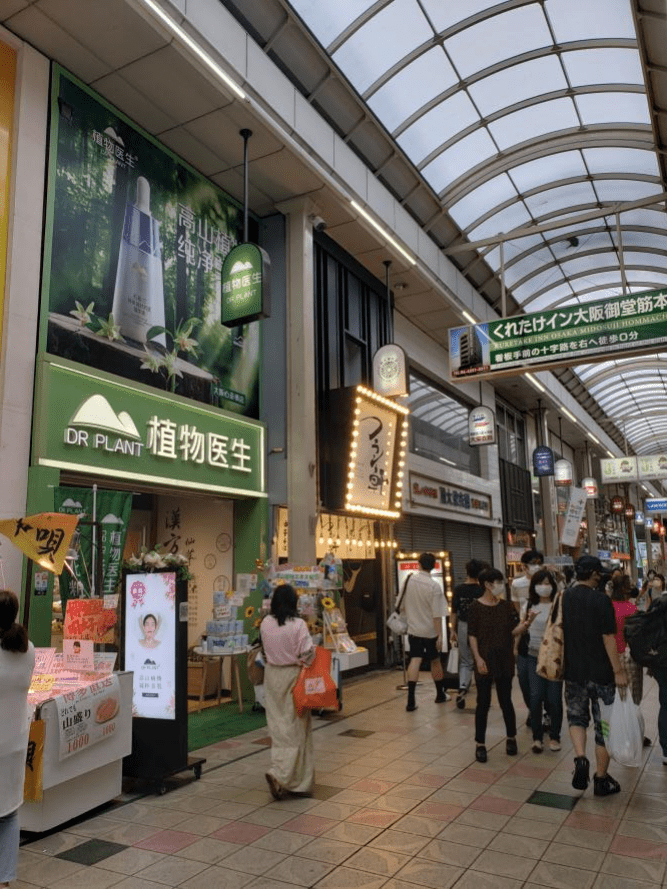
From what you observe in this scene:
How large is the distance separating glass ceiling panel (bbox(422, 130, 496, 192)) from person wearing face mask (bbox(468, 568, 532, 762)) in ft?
26.7

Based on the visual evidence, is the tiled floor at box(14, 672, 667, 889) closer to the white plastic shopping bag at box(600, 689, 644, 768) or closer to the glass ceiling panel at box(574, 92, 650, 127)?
the white plastic shopping bag at box(600, 689, 644, 768)

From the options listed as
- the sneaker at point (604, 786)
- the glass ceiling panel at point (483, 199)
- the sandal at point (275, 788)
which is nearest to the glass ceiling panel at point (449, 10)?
the glass ceiling panel at point (483, 199)

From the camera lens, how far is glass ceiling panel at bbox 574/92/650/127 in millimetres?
10266

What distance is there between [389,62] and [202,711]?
892 centimetres

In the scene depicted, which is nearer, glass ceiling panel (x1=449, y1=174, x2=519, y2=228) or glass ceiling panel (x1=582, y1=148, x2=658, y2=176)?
glass ceiling panel (x1=582, y1=148, x2=658, y2=176)

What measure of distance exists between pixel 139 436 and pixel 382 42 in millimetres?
6251

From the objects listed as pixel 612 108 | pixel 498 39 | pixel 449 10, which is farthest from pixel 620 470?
pixel 449 10

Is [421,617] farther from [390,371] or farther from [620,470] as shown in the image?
[620,470]

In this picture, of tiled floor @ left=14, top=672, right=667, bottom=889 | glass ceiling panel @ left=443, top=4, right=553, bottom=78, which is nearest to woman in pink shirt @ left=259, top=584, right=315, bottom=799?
tiled floor @ left=14, top=672, right=667, bottom=889

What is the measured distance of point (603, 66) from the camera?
972cm

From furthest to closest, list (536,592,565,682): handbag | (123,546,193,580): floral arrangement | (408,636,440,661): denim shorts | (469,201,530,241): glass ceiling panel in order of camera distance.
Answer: (469,201,530,241): glass ceiling panel < (408,636,440,661): denim shorts < (123,546,193,580): floral arrangement < (536,592,565,682): handbag

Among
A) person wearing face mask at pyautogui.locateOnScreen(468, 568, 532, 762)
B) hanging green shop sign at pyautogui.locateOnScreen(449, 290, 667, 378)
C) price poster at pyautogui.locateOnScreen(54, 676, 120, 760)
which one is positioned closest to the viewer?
price poster at pyautogui.locateOnScreen(54, 676, 120, 760)

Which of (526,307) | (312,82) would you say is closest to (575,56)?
(312,82)

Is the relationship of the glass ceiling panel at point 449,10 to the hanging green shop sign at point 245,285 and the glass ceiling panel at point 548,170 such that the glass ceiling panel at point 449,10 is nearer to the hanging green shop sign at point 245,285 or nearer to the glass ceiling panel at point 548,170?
the glass ceiling panel at point 548,170
